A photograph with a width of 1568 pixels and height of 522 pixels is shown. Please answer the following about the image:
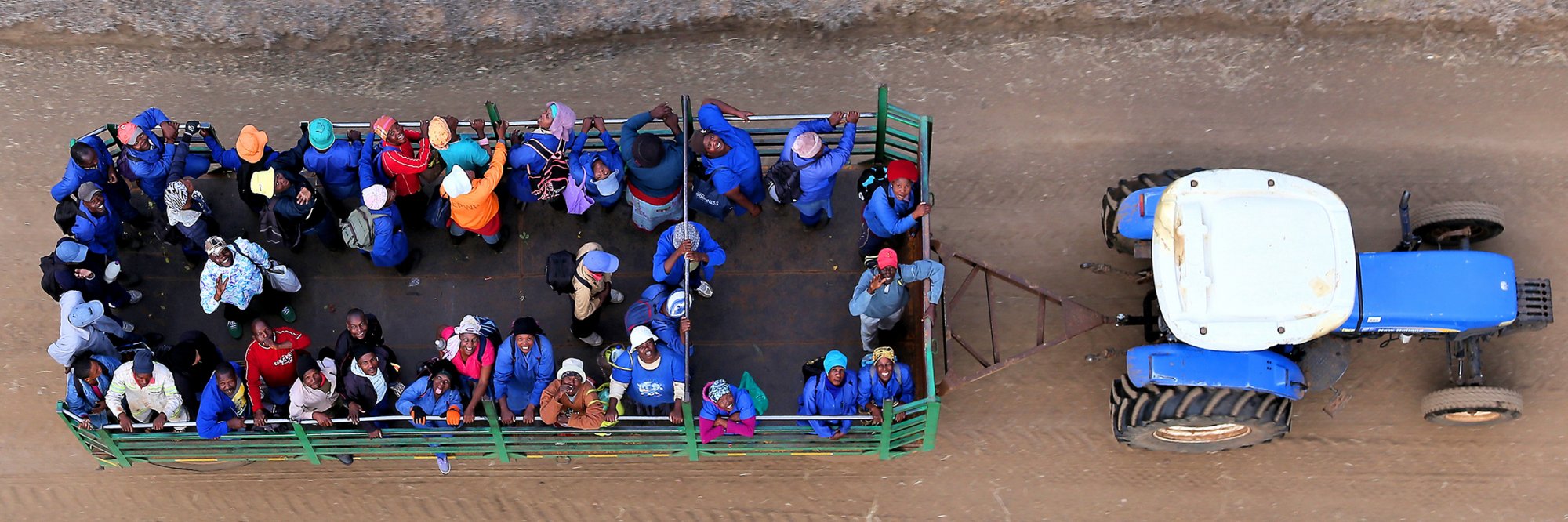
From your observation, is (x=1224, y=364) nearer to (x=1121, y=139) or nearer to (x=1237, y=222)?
(x=1237, y=222)

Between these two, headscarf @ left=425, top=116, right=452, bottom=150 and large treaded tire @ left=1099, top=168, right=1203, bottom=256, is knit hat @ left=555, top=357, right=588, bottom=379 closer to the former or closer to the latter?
headscarf @ left=425, top=116, right=452, bottom=150

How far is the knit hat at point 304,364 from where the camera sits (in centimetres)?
817

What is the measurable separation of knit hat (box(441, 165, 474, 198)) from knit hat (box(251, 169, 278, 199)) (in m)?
1.37

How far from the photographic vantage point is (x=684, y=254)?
8117 millimetres

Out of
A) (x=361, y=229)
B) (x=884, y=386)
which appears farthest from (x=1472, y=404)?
(x=361, y=229)

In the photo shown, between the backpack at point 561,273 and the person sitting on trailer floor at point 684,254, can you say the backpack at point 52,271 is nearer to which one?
the backpack at point 561,273

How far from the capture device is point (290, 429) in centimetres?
853

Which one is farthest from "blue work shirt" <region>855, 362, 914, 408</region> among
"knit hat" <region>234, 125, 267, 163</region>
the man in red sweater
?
"knit hat" <region>234, 125, 267, 163</region>

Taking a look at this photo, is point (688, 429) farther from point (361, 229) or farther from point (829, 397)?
point (361, 229)

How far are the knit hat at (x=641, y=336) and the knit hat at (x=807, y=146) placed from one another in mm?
1793

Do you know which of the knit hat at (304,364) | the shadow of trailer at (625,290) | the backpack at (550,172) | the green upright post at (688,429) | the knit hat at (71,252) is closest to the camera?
the green upright post at (688,429)

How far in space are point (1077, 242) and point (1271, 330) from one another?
2669mm

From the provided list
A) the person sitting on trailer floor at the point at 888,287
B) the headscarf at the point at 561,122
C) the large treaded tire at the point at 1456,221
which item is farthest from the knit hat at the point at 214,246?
the large treaded tire at the point at 1456,221

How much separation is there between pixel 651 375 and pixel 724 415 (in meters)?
0.65
